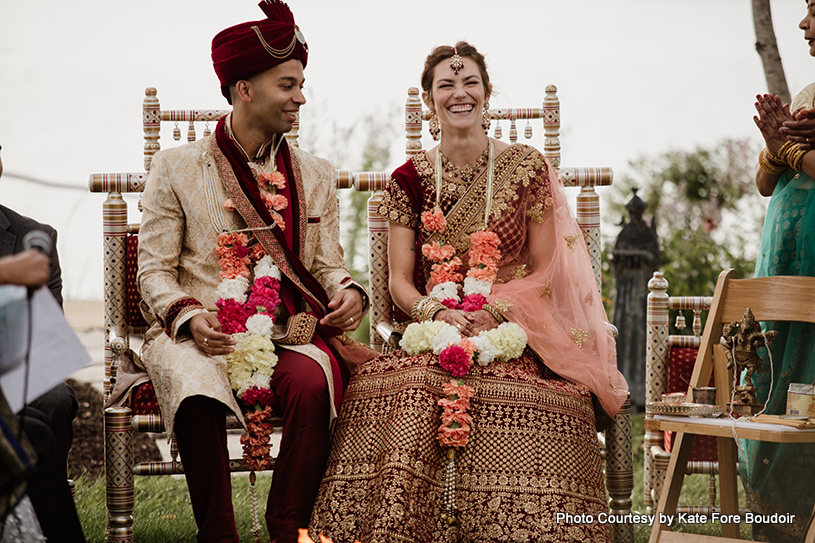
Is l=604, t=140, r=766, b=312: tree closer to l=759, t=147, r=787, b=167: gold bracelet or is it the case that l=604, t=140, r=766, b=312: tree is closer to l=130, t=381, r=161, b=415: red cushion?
l=759, t=147, r=787, b=167: gold bracelet

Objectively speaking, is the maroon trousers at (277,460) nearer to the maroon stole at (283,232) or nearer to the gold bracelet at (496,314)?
the maroon stole at (283,232)

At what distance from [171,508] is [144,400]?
1.25 m

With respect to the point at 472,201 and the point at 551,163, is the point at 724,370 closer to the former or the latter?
the point at 472,201

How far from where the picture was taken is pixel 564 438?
3311 mm

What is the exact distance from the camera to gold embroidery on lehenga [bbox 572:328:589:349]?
3.69 metres

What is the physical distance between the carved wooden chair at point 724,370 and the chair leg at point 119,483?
2232 mm

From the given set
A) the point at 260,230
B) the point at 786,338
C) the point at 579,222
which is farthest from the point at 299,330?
the point at 786,338

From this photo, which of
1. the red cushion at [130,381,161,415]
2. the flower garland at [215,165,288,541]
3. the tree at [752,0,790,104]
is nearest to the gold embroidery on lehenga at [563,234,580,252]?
the flower garland at [215,165,288,541]

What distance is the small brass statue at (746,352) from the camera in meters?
3.36

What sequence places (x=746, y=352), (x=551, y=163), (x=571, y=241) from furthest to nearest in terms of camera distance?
(x=551, y=163) → (x=571, y=241) → (x=746, y=352)

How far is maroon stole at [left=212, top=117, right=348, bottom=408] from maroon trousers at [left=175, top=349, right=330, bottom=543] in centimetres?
35

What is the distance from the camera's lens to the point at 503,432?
10.8 feet

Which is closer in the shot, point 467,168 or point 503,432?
point 503,432

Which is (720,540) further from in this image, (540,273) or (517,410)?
(540,273)
